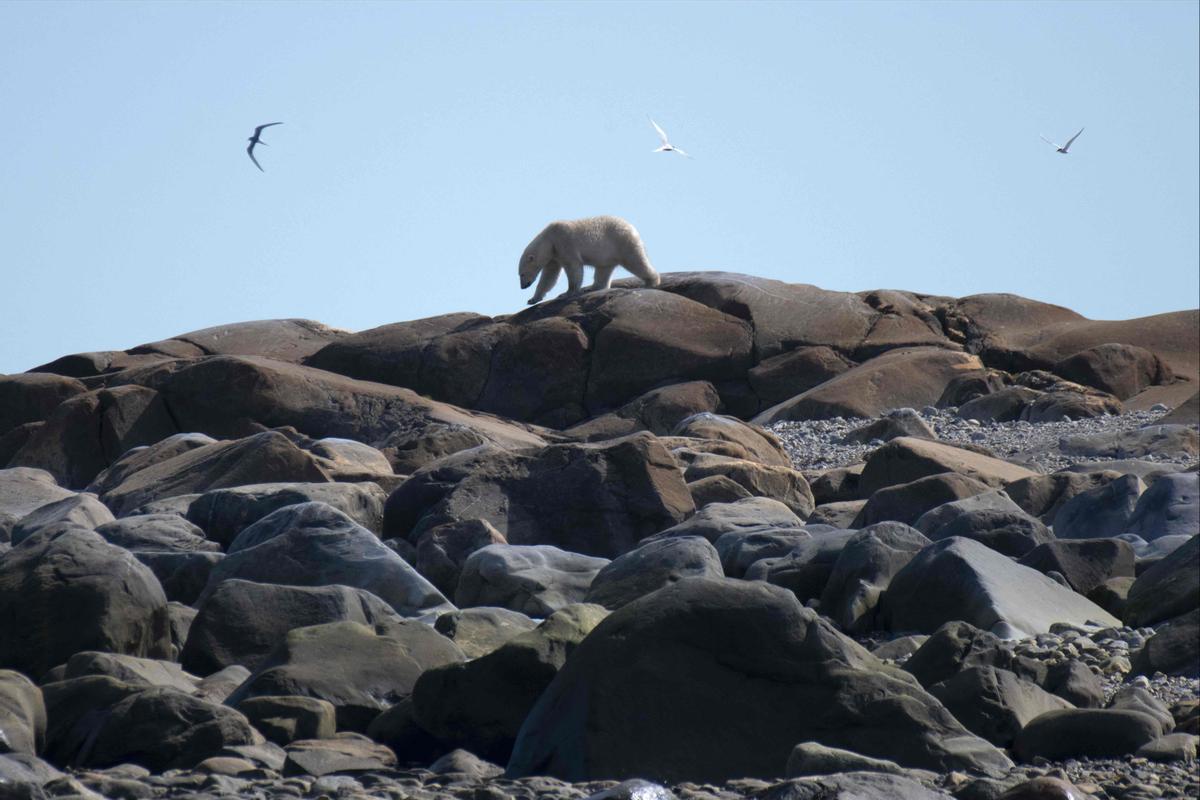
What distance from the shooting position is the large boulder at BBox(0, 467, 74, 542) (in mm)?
15359

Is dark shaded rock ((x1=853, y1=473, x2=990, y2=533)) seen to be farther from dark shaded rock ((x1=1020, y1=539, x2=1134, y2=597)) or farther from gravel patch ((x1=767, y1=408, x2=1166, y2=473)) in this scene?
gravel patch ((x1=767, y1=408, x2=1166, y2=473))

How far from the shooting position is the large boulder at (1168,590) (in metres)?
8.30

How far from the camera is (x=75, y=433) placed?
2077 centimetres

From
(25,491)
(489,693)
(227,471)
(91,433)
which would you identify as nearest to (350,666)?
(489,693)

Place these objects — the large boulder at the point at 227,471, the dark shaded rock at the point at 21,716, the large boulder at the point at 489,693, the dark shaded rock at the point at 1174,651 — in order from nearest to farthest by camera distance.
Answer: the dark shaded rock at the point at 21,716 → the large boulder at the point at 489,693 → the dark shaded rock at the point at 1174,651 → the large boulder at the point at 227,471

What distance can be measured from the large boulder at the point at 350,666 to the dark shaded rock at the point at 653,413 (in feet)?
49.7

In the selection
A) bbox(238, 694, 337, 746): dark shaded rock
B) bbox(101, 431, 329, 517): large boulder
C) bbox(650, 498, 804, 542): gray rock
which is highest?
bbox(101, 431, 329, 517): large boulder

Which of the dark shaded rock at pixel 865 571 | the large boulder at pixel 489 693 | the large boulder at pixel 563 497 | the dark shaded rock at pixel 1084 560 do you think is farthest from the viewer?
the large boulder at pixel 563 497

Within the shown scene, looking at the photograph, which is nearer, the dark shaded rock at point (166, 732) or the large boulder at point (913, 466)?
the dark shaded rock at point (166, 732)

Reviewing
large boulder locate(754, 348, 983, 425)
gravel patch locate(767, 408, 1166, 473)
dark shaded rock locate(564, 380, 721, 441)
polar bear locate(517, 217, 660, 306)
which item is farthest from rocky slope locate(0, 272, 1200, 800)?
polar bear locate(517, 217, 660, 306)

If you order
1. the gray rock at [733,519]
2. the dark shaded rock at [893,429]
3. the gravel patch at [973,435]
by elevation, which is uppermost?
the gray rock at [733,519]

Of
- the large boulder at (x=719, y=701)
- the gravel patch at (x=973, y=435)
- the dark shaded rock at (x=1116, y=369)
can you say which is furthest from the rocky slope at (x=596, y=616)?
the dark shaded rock at (x=1116, y=369)

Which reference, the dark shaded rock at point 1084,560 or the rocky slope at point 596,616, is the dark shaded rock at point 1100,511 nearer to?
the rocky slope at point 596,616

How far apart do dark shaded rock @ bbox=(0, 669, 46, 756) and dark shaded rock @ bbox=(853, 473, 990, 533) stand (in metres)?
7.44
